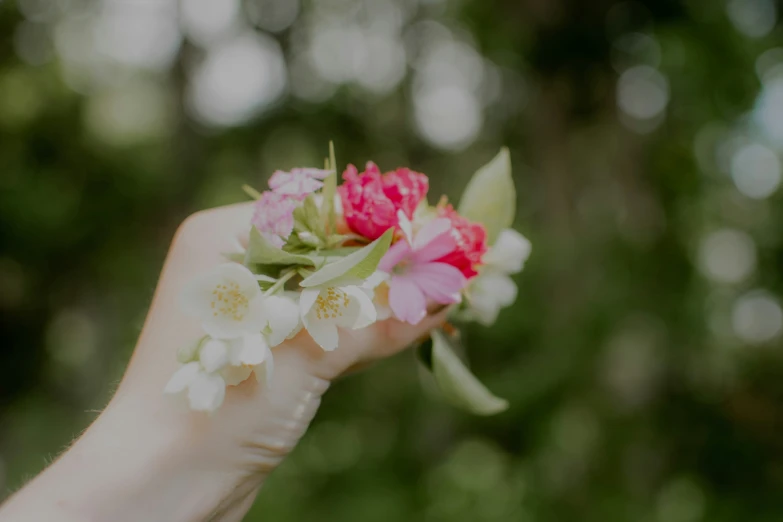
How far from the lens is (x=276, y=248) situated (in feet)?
2.42

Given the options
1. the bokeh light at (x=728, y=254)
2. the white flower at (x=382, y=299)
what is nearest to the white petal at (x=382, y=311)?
the white flower at (x=382, y=299)

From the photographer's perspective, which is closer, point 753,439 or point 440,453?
point 753,439

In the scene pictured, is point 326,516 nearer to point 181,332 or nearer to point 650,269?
point 650,269

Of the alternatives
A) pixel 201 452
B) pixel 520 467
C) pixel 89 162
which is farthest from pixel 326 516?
pixel 89 162

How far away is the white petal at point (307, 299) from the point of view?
0.70 m

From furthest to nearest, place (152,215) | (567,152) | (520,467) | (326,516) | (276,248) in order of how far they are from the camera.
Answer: (152,215) → (326,516) → (567,152) → (520,467) → (276,248)

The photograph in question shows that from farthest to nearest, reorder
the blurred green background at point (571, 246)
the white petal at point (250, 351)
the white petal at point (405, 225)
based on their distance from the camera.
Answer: the blurred green background at point (571, 246)
the white petal at point (405, 225)
the white petal at point (250, 351)

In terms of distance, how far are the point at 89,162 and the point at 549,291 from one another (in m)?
3.31

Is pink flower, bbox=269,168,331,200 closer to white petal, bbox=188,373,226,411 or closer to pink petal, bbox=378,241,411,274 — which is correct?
pink petal, bbox=378,241,411,274

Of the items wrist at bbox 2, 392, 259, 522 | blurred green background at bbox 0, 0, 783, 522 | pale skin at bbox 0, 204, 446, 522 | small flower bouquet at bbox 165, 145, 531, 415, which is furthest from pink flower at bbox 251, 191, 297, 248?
blurred green background at bbox 0, 0, 783, 522

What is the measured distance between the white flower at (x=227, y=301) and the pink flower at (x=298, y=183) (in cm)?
12

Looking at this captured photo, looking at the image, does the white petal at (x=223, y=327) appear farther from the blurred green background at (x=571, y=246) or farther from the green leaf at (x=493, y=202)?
the blurred green background at (x=571, y=246)

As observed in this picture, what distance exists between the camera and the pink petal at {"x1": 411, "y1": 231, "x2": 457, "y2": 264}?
79 cm

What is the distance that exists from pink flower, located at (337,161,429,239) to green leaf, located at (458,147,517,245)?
131mm
